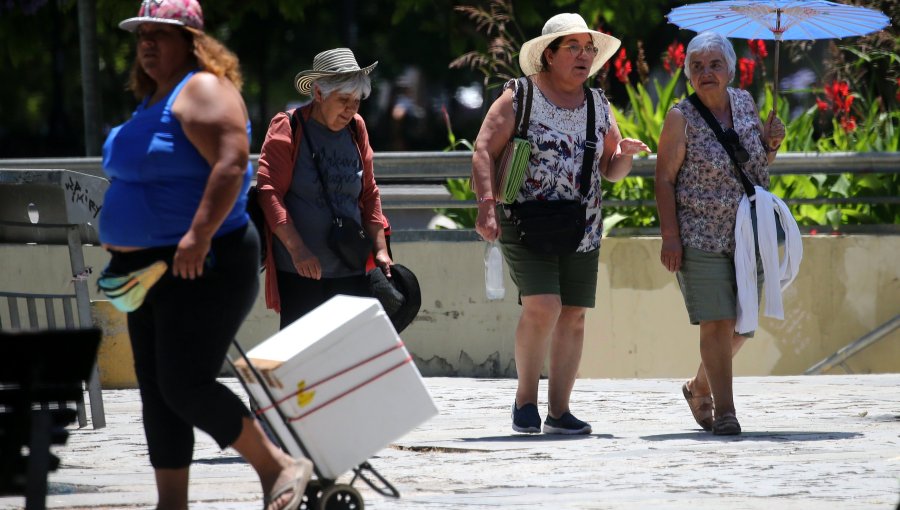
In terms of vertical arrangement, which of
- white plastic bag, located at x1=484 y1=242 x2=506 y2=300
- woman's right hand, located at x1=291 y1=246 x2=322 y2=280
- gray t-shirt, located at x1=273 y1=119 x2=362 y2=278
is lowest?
white plastic bag, located at x1=484 y1=242 x2=506 y2=300

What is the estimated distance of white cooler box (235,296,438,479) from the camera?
4.67 metres

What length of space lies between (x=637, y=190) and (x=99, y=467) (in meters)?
4.83

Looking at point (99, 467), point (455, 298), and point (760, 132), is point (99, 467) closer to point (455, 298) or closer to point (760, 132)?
point (760, 132)

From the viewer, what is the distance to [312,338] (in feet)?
15.3

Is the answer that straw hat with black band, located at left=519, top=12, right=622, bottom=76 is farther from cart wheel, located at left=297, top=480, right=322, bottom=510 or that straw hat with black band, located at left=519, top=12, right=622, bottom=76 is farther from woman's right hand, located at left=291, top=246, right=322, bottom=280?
cart wheel, located at left=297, top=480, right=322, bottom=510

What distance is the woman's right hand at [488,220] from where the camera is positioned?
679cm

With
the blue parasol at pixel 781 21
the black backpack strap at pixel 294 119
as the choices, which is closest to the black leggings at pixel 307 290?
the black backpack strap at pixel 294 119

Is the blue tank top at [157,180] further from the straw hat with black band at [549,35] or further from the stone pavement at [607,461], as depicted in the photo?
the straw hat with black band at [549,35]

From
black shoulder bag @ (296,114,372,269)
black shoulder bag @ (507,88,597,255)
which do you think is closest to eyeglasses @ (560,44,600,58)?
black shoulder bag @ (507,88,597,255)

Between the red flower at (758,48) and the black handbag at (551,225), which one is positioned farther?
the red flower at (758,48)

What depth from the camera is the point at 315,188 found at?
20.8 ft

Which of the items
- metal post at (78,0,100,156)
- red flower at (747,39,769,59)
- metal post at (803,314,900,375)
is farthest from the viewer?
metal post at (78,0,100,156)

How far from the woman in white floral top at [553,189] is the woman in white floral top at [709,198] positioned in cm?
22

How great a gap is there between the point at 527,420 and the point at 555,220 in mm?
887
